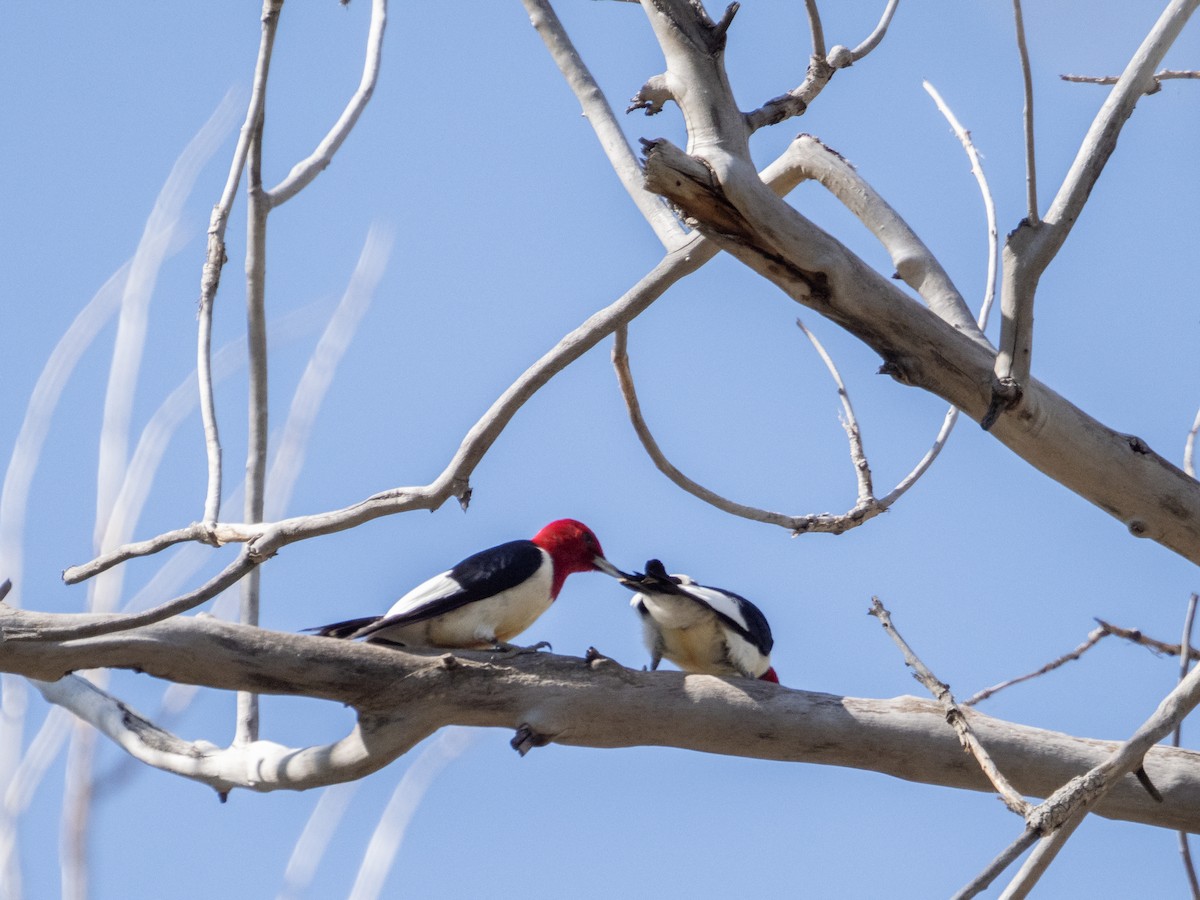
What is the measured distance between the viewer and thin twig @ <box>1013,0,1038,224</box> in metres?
2.77

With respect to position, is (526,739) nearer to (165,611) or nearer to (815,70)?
(165,611)

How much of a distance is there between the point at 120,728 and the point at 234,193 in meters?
1.56

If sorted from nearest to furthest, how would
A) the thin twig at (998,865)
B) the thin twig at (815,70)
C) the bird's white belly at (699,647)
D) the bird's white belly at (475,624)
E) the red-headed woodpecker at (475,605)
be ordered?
the thin twig at (998,865)
the thin twig at (815,70)
the red-headed woodpecker at (475,605)
the bird's white belly at (475,624)
the bird's white belly at (699,647)

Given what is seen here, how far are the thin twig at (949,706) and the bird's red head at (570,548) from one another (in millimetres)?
2060

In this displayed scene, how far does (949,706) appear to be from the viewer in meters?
3.07

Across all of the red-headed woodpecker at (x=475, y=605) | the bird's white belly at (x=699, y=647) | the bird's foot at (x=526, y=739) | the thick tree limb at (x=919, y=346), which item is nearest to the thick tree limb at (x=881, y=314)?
the thick tree limb at (x=919, y=346)

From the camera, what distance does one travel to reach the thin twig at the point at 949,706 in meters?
2.56

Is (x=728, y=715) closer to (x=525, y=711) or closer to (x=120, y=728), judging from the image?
(x=525, y=711)

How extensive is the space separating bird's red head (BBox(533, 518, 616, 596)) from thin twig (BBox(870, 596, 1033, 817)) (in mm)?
2060

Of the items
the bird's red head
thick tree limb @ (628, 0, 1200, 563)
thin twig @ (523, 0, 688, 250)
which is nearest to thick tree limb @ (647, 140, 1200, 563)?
thick tree limb @ (628, 0, 1200, 563)

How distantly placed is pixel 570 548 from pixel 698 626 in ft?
2.10

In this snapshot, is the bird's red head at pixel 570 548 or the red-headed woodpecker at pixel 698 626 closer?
the red-headed woodpecker at pixel 698 626

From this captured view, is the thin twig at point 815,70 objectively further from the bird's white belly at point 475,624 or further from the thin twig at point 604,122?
the bird's white belly at point 475,624

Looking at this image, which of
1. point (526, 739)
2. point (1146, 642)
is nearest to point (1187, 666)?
point (1146, 642)
